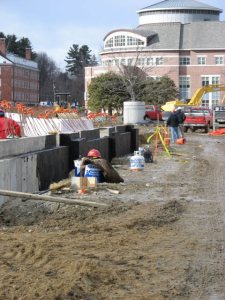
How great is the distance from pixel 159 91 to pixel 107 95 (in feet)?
31.8

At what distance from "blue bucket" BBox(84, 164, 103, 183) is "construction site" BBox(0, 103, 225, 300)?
21cm

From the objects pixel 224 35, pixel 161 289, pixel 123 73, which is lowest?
pixel 161 289

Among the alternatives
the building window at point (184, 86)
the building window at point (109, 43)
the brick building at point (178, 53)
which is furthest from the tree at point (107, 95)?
the building window at point (109, 43)

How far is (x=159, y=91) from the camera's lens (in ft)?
288

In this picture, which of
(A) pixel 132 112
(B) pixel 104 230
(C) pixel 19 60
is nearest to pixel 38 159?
(B) pixel 104 230

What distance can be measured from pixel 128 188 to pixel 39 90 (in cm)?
12940

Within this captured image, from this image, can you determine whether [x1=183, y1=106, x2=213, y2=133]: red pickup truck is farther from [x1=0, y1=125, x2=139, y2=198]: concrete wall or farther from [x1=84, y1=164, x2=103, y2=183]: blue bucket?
[x1=84, y1=164, x2=103, y2=183]: blue bucket

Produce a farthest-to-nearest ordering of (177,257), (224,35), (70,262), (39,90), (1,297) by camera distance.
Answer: (39,90)
(224,35)
(177,257)
(70,262)
(1,297)

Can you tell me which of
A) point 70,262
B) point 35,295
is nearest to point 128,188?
point 70,262

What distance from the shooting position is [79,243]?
30.7ft

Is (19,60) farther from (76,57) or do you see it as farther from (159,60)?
(76,57)

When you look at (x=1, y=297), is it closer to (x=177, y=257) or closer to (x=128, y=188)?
(x=177, y=257)

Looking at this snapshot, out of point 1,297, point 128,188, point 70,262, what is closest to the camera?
point 1,297

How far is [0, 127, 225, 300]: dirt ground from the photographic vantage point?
7004 millimetres
